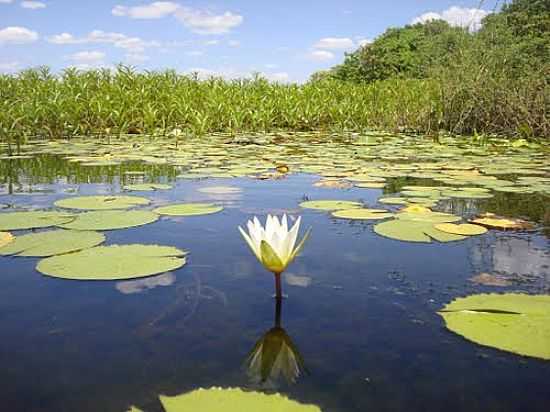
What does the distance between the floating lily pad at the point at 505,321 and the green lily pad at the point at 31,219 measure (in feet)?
4.26

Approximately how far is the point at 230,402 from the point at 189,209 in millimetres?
1348

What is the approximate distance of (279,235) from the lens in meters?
0.98

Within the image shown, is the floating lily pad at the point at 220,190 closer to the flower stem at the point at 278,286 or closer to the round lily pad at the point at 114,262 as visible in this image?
the round lily pad at the point at 114,262

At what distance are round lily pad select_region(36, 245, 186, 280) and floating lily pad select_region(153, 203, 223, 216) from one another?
1.62 ft

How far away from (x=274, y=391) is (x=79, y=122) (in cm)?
561

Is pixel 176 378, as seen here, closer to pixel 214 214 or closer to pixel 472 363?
pixel 472 363

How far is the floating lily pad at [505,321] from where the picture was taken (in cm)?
87

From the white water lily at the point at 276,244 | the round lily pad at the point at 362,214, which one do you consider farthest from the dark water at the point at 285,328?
the round lily pad at the point at 362,214

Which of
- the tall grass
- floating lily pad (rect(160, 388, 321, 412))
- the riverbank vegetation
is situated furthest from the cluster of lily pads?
the tall grass

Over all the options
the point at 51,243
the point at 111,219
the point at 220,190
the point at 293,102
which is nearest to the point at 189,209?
the point at 111,219

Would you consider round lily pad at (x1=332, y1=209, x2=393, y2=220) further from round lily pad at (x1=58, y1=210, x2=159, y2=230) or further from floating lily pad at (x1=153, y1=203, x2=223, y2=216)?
round lily pad at (x1=58, y1=210, x2=159, y2=230)

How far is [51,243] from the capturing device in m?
1.45

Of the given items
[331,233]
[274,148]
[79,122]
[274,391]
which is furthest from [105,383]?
[79,122]

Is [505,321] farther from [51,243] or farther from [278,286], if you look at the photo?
[51,243]
